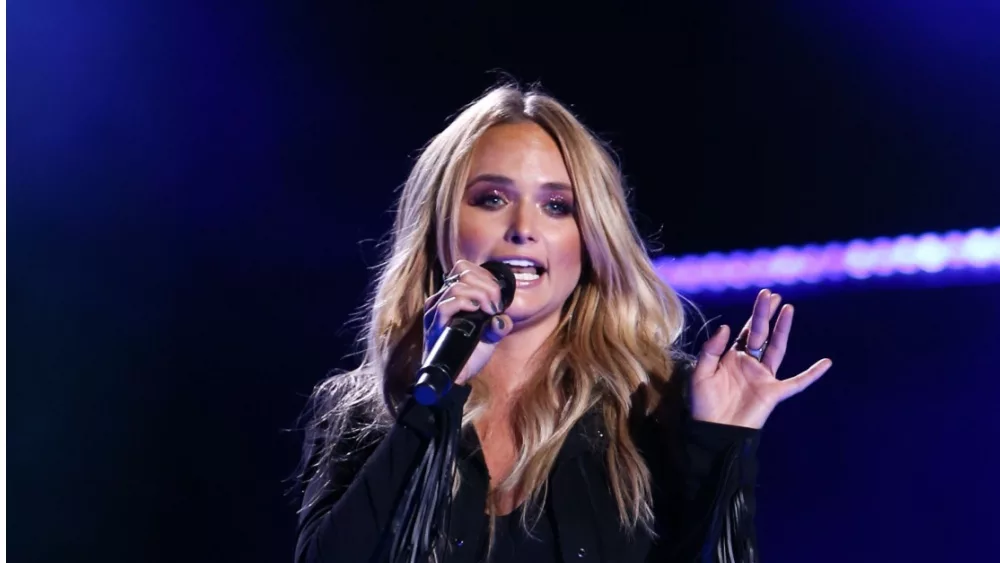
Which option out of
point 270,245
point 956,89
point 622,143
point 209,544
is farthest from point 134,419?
point 956,89

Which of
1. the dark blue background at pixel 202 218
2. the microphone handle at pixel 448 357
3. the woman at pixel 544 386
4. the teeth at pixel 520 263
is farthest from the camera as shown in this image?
the dark blue background at pixel 202 218

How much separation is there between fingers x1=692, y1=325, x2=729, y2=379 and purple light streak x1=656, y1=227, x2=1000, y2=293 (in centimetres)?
71

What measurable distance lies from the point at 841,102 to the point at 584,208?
2.76ft

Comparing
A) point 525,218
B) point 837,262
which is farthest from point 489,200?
point 837,262

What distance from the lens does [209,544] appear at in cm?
266

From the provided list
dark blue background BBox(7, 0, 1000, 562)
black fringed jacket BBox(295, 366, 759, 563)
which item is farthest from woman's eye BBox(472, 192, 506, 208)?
dark blue background BBox(7, 0, 1000, 562)

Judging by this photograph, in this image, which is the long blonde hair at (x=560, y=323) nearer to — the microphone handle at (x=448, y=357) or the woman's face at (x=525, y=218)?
the woman's face at (x=525, y=218)

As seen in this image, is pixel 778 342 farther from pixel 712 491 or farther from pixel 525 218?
pixel 525 218

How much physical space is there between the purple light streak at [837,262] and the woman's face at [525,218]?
490mm

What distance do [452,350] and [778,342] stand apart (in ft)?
1.59

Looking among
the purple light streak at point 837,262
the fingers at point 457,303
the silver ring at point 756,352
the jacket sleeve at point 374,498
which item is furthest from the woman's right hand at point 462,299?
the purple light streak at point 837,262

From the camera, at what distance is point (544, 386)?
175 cm

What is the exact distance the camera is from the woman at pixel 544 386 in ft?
4.77

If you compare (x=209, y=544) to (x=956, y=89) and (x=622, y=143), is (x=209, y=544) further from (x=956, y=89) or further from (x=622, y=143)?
(x=956, y=89)
